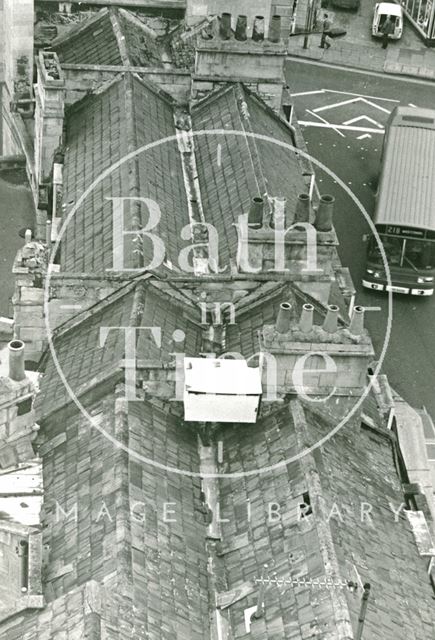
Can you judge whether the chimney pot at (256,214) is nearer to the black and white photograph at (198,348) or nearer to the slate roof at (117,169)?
the black and white photograph at (198,348)

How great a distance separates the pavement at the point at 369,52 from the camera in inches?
5005

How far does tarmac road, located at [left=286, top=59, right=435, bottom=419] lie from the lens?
9097 centimetres

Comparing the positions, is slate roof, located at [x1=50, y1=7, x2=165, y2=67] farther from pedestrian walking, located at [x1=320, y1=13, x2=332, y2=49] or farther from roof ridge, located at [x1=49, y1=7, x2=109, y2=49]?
pedestrian walking, located at [x1=320, y1=13, x2=332, y2=49]

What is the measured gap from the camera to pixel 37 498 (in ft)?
196

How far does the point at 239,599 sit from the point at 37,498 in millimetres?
9398

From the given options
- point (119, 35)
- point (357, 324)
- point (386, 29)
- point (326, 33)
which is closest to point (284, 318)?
point (357, 324)

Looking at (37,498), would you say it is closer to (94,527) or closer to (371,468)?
(94,527)

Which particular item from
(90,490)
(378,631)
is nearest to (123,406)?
(90,490)

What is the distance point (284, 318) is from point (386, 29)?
73817 millimetres

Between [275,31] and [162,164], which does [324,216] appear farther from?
[275,31]

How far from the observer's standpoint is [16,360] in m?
60.2

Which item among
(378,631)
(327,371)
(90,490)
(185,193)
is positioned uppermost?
(185,193)

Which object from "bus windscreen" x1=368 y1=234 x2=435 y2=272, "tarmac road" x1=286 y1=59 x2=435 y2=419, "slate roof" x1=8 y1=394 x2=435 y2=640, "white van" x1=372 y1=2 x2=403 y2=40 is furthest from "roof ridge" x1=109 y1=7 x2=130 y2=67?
"white van" x1=372 y1=2 x2=403 y2=40

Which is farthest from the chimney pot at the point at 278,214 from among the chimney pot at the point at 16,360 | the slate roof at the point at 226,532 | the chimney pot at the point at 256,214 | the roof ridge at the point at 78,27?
the roof ridge at the point at 78,27
